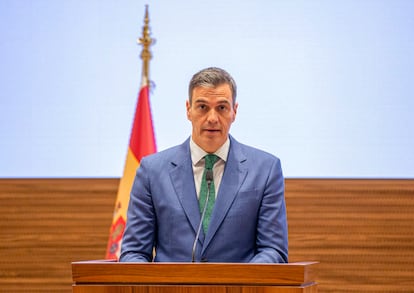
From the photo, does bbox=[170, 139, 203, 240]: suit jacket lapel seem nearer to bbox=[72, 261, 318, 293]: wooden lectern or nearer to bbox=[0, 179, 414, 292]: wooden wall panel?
bbox=[72, 261, 318, 293]: wooden lectern

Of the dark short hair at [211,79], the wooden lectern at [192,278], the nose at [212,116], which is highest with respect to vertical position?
the dark short hair at [211,79]

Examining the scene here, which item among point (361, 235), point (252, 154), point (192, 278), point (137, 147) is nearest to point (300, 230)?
point (361, 235)

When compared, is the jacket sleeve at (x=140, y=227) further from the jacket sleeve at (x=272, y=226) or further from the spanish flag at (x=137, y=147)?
the spanish flag at (x=137, y=147)

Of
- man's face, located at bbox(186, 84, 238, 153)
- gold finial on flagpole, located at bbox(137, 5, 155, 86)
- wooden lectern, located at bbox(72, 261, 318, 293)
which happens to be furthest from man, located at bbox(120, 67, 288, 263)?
gold finial on flagpole, located at bbox(137, 5, 155, 86)

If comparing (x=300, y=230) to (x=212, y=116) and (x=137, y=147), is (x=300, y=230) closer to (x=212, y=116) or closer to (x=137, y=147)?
(x=137, y=147)

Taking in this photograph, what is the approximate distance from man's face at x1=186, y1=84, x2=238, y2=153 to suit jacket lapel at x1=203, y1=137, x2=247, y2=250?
0.27 ft

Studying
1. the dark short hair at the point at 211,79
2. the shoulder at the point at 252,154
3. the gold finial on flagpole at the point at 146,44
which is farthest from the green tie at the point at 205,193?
the gold finial on flagpole at the point at 146,44

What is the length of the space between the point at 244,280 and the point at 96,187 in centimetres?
300

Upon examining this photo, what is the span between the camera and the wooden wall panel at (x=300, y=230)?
5.25 metres

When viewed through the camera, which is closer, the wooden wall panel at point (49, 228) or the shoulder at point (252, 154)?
the shoulder at point (252, 154)

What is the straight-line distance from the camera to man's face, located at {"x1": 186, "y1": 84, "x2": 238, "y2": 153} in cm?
301

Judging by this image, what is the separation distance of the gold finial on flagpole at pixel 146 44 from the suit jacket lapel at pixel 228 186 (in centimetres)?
208

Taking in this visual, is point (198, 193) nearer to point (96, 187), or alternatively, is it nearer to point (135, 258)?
point (135, 258)

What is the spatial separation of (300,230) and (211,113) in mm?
2457
